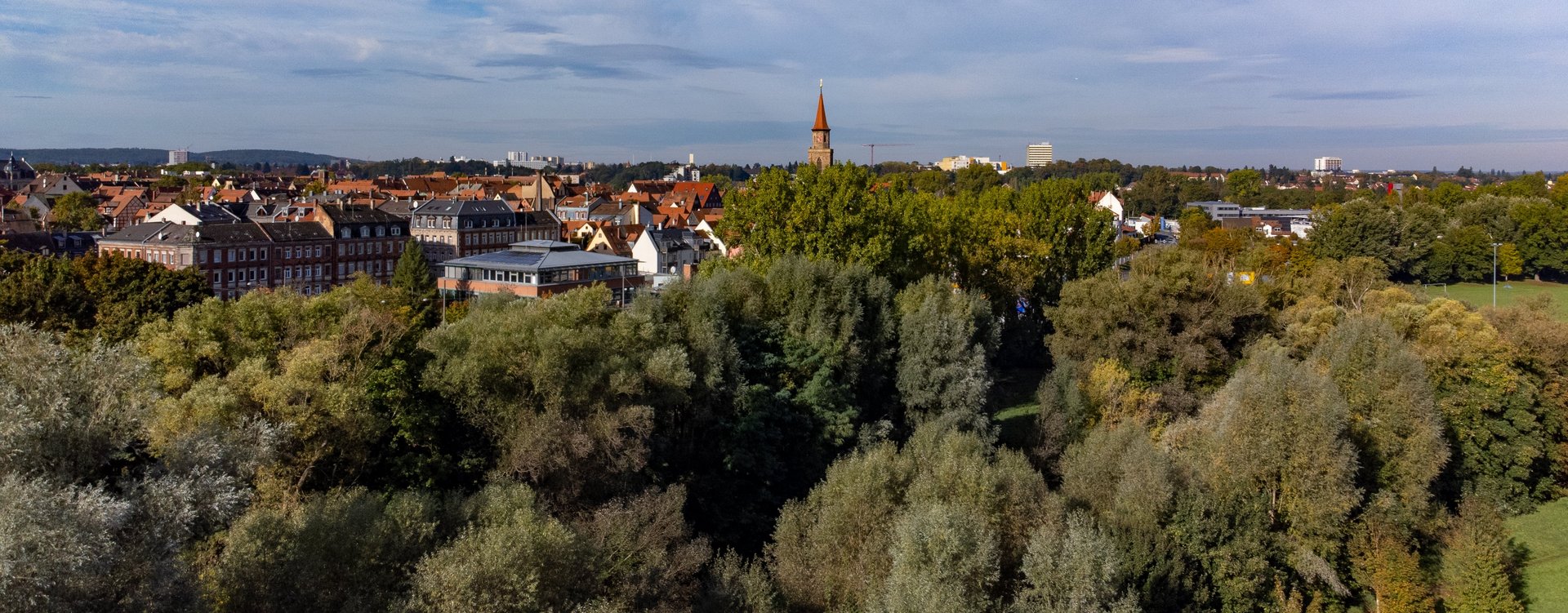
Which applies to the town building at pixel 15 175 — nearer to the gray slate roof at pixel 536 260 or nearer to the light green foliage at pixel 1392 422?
the gray slate roof at pixel 536 260

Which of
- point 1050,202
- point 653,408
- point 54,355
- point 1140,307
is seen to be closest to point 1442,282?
point 1050,202

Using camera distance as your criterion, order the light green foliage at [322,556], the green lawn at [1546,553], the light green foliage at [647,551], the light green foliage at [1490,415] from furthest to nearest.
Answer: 1. the light green foliage at [1490,415]
2. the green lawn at [1546,553]
3. the light green foliage at [647,551]
4. the light green foliage at [322,556]

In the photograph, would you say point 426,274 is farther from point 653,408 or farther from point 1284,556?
point 1284,556

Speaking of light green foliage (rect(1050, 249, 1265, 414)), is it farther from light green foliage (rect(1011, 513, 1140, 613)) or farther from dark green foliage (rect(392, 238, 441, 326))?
dark green foliage (rect(392, 238, 441, 326))

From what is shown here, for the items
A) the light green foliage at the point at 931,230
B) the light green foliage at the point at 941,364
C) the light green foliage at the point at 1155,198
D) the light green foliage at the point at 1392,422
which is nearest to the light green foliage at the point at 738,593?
the light green foliage at the point at 941,364

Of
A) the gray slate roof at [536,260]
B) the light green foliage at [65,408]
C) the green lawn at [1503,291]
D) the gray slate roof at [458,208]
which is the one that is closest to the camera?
the light green foliage at [65,408]

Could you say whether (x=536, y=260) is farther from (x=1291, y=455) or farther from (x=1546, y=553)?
(x=1546, y=553)

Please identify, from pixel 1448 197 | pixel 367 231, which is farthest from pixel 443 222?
pixel 1448 197
